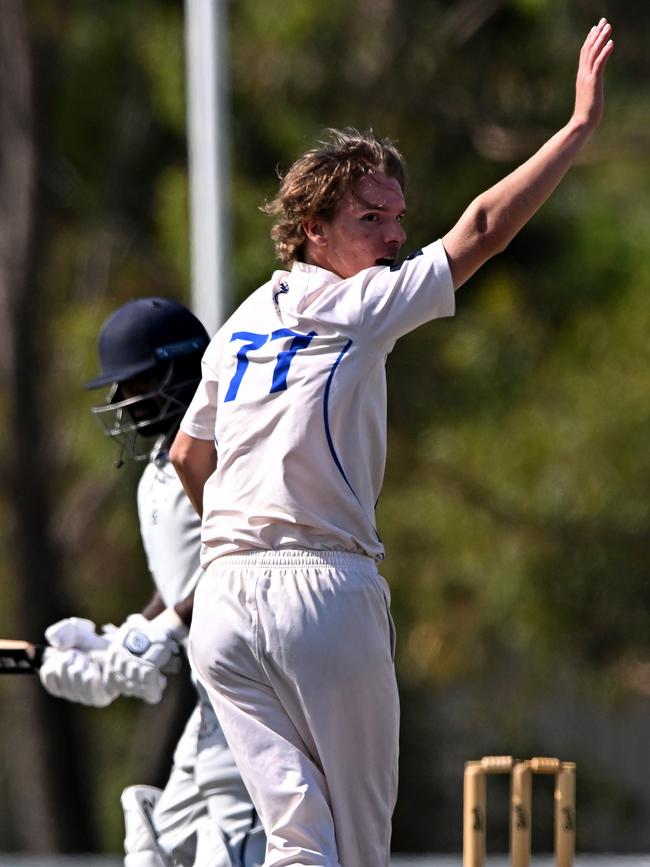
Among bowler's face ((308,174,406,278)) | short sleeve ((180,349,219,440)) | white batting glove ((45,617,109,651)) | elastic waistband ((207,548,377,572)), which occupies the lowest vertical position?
white batting glove ((45,617,109,651))

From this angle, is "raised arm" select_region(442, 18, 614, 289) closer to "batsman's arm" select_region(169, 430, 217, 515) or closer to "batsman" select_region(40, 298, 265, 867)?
"batsman's arm" select_region(169, 430, 217, 515)

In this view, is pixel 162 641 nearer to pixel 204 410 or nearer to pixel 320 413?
pixel 204 410

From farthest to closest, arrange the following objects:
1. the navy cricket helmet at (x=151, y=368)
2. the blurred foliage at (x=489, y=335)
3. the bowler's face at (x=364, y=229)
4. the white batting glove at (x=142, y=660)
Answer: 1. the blurred foliage at (x=489, y=335)
2. the navy cricket helmet at (x=151, y=368)
3. the white batting glove at (x=142, y=660)
4. the bowler's face at (x=364, y=229)

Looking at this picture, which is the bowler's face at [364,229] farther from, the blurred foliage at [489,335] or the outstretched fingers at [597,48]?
the blurred foliage at [489,335]

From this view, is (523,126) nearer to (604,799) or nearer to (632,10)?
(632,10)

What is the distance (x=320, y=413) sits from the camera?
3219 millimetres

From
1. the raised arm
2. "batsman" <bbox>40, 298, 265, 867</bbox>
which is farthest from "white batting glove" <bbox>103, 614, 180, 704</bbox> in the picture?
the raised arm

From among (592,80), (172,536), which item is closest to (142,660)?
(172,536)

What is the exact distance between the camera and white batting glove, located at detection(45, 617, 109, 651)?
13.6 feet

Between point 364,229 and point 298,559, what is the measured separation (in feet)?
2.06

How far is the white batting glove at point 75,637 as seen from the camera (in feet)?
13.6

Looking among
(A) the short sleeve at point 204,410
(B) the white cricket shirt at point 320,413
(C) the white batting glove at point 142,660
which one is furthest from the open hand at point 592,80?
(C) the white batting glove at point 142,660

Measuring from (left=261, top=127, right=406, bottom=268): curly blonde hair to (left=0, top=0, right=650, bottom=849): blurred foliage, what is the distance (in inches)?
268

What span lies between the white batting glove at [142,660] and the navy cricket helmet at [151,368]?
1.43 feet
